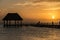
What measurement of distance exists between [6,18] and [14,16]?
10.6 feet

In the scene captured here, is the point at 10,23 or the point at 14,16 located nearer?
the point at 14,16

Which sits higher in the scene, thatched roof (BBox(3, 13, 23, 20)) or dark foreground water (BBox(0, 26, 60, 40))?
thatched roof (BBox(3, 13, 23, 20))

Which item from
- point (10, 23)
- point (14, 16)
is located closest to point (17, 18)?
point (14, 16)

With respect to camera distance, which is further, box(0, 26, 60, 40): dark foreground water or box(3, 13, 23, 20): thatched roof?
box(3, 13, 23, 20): thatched roof

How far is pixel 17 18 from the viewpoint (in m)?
87.2

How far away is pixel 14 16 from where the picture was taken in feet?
286

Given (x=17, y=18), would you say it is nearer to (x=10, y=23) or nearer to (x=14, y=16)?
(x=14, y=16)

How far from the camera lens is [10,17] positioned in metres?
87.1

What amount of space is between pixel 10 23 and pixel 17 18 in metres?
7.35

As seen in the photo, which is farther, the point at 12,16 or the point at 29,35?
the point at 12,16

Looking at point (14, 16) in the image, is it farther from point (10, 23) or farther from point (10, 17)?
point (10, 23)

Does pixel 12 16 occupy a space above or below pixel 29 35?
above

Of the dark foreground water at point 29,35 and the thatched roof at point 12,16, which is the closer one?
the dark foreground water at point 29,35

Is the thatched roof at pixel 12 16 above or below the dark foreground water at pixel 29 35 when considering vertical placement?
above
